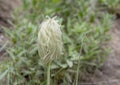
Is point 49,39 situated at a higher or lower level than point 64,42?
lower

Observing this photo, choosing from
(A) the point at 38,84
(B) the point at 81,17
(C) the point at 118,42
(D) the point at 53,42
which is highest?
(B) the point at 81,17

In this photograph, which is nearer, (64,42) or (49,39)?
(49,39)

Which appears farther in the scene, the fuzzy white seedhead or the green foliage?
the green foliage

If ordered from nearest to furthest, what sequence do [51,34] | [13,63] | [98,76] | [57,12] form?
[51,34] → [13,63] → [98,76] → [57,12]

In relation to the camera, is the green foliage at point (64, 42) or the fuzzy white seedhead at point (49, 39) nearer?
the fuzzy white seedhead at point (49, 39)

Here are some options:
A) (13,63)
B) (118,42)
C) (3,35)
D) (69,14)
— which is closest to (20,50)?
(13,63)

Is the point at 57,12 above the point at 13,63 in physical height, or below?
above

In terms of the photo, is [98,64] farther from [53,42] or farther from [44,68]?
[53,42]

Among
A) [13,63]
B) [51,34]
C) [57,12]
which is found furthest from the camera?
[57,12]
